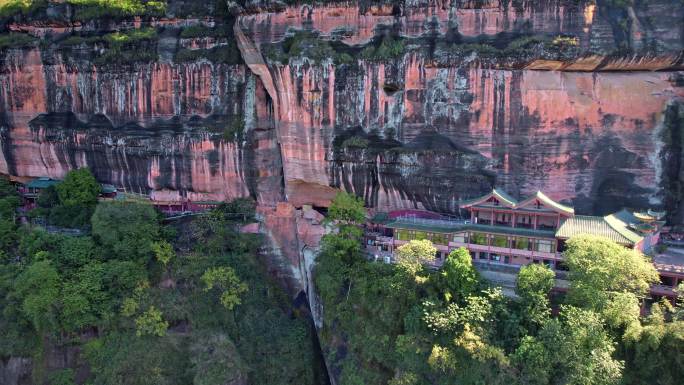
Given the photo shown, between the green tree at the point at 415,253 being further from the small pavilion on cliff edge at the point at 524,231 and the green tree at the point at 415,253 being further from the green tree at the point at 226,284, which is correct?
the green tree at the point at 226,284

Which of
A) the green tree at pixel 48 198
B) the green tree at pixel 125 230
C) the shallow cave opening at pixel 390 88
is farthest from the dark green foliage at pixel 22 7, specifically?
the shallow cave opening at pixel 390 88

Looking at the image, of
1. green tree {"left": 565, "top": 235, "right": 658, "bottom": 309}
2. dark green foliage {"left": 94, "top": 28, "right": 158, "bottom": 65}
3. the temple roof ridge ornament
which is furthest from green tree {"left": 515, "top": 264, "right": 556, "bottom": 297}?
dark green foliage {"left": 94, "top": 28, "right": 158, "bottom": 65}

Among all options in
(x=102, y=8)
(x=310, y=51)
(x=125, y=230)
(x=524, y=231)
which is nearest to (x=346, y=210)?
(x=310, y=51)

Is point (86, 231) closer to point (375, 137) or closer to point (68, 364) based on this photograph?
point (68, 364)

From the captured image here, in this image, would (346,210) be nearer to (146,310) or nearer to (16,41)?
(146,310)

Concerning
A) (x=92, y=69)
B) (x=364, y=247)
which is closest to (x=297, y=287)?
(x=364, y=247)

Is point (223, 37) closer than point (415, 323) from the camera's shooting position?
No
